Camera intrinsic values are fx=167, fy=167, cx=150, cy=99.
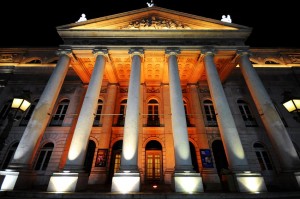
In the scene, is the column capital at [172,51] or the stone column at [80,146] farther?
the column capital at [172,51]

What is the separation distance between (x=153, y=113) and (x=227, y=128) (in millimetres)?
7463

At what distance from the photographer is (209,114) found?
14.1 metres

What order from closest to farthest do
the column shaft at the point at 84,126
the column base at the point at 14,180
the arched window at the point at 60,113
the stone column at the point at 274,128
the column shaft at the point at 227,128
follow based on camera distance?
1. the column base at the point at 14,180
2. the column shaft at the point at 84,126
3. the column shaft at the point at 227,128
4. the stone column at the point at 274,128
5. the arched window at the point at 60,113

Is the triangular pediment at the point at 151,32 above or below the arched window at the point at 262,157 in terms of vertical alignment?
above

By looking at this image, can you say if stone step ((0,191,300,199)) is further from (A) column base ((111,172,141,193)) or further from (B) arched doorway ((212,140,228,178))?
(B) arched doorway ((212,140,228,178))

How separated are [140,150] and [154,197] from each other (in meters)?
6.74

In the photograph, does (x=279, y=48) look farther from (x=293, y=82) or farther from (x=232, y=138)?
(x=232, y=138)

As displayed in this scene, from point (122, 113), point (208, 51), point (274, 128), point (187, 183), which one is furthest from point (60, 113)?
point (274, 128)

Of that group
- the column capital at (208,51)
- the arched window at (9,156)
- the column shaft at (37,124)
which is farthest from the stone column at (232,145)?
the arched window at (9,156)

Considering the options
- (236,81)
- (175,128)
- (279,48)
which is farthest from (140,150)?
(279,48)

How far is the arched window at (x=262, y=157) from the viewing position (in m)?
12.5

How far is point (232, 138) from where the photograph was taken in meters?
9.14

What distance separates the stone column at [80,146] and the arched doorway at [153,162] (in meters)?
5.60

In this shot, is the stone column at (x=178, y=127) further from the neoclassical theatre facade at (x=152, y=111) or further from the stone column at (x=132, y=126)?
the stone column at (x=132, y=126)
